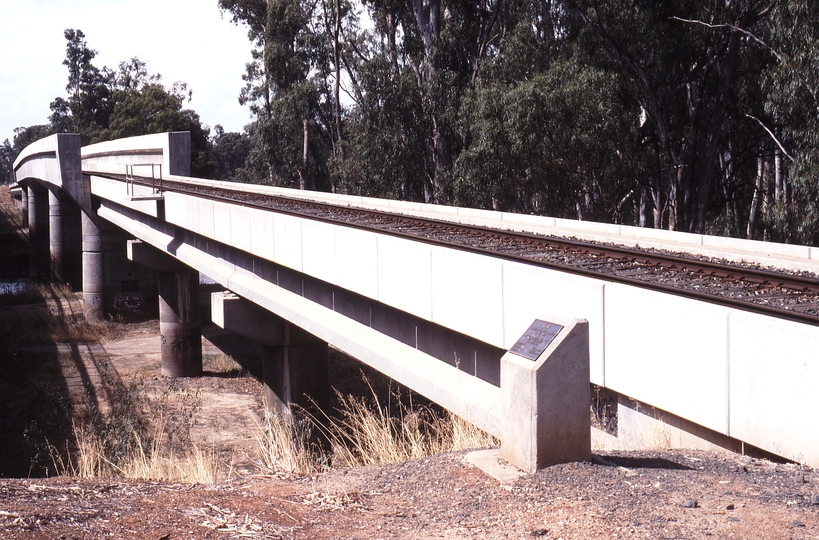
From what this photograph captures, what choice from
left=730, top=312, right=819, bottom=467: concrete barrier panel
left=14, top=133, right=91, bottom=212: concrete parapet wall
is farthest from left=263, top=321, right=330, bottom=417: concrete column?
left=14, top=133, right=91, bottom=212: concrete parapet wall

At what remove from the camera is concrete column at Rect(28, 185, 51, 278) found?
4722 cm

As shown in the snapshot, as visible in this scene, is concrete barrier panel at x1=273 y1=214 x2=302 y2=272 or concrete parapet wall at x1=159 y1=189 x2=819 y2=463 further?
concrete barrier panel at x1=273 y1=214 x2=302 y2=272

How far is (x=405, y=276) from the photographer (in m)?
7.78

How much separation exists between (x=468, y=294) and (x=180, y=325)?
19.3 metres

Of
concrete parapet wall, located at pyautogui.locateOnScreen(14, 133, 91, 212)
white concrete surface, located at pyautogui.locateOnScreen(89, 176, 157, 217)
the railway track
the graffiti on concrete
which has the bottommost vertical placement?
the graffiti on concrete

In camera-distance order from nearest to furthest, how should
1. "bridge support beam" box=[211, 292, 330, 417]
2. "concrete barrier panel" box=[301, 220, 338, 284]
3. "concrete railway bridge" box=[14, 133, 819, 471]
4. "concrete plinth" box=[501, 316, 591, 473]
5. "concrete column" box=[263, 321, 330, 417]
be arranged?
"concrete railway bridge" box=[14, 133, 819, 471], "concrete plinth" box=[501, 316, 591, 473], "concrete barrier panel" box=[301, 220, 338, 284], "bridge support beam" box=[211, 292, 330, 417], "concrete column" box=[263, 321, 330, 417]

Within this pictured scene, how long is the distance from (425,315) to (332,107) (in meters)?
36.6

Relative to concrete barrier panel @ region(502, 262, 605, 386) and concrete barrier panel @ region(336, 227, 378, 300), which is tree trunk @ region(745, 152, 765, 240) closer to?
concrete barrier panel @ region(336, 227, 378, 300)

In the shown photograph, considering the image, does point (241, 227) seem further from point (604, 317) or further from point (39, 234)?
point (39, 234)

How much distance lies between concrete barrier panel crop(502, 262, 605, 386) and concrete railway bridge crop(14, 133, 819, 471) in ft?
0.04

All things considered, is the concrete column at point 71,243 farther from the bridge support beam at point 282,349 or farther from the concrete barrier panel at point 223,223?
the concrete barrier panel at point 223,223

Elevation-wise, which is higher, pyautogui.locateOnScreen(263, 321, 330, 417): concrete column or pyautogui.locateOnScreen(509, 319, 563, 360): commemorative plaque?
pyautogui.locateOnScreen(509, 319, 563, 360): commemorative plaque

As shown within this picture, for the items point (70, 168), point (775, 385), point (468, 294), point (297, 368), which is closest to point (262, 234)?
point (468, 294)

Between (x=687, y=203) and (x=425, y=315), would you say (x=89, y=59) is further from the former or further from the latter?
(x=425, y=315)
